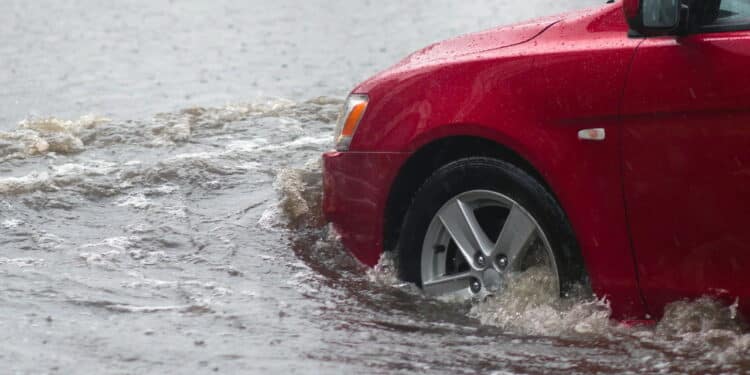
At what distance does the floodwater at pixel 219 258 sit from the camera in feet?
16.5

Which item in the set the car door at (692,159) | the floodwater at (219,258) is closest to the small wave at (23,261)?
the floodwater at (219,258)

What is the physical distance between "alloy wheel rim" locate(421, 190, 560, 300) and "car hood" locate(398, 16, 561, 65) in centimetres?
63

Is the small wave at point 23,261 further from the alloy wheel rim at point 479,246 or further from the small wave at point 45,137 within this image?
the small wave at point 45,137

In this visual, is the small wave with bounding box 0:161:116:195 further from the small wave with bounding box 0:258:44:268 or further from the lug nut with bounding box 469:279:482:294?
the lug nut with bounding box 469:279:482:294

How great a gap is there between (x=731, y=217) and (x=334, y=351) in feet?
5.24

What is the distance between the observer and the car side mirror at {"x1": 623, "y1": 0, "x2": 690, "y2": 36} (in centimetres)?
470

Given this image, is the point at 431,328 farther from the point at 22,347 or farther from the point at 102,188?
the point at 102,188

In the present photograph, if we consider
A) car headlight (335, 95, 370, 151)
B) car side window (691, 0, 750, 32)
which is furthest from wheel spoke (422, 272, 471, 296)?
car side window (691, 0, 750, 32)

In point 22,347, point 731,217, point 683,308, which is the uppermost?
point 731,217

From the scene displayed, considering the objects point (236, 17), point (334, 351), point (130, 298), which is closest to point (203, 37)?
point (236, 17)

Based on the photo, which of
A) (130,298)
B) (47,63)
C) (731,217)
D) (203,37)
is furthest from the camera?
(203,37)

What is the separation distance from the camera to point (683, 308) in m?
4.87

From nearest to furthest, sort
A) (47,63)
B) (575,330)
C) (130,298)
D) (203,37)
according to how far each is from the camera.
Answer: (575,330)
(130,298)
(47,63)
(203,37)

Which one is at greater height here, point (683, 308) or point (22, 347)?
point (683, 308)
